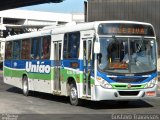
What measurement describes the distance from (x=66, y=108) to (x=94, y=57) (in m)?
1.92

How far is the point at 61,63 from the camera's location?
18.5m

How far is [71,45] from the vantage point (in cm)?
1778

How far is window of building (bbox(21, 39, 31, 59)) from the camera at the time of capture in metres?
22.3

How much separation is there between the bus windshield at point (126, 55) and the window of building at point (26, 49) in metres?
6.92

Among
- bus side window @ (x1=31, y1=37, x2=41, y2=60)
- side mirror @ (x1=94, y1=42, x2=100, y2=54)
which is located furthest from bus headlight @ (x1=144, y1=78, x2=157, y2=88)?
bus side window @ (x1=31, y1=37, x2=41, y2=60)

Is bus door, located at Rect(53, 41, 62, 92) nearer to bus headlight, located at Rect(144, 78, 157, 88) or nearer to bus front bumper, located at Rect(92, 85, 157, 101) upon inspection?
bus front bumper, located at Rect(92, 85, 157, 101)

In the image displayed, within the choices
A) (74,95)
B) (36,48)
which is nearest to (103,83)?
(74,95)

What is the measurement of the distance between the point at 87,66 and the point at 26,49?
265 inches

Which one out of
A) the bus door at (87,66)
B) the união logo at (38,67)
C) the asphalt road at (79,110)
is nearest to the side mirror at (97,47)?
the bus door at (87,66)

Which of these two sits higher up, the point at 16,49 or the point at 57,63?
the point at 16,49

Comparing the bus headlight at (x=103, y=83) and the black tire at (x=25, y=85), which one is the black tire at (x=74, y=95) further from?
the black tire at (x=25, y=85)

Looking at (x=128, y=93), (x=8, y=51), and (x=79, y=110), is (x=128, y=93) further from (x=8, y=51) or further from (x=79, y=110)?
(x=8, y=51)

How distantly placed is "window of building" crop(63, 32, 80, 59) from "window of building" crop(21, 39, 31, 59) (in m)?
4.31

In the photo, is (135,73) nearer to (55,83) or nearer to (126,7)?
(55,83)
